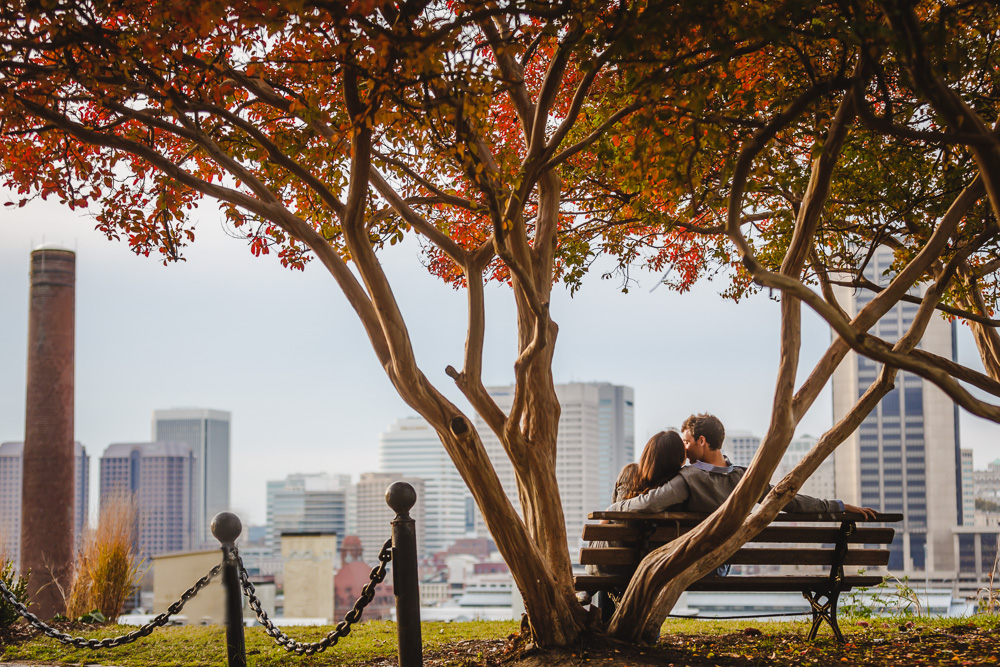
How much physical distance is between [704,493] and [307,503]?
126m

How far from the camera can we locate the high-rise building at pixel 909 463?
61844 mm

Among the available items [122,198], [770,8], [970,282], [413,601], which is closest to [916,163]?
[970,282]

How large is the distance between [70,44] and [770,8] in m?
2.60

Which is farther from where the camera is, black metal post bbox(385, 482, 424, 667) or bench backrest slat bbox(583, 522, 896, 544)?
bench backrest slat bbox(583, 522, 896, 544)

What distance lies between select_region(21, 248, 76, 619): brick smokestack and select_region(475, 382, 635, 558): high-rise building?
8247cm

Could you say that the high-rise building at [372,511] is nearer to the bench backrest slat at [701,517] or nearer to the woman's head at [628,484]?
the woman's head at [628,484]

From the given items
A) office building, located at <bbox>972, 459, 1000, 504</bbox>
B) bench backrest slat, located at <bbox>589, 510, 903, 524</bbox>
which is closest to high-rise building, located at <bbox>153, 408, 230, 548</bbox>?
office building, located at <bbox>972, 459, 1000, 504</bbox>

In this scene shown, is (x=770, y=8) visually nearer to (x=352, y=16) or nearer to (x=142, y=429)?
(x=352, y=16)

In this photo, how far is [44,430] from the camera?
9.92 meters

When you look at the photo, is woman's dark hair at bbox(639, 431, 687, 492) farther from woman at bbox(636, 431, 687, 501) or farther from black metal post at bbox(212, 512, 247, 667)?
black metal post at bbox(212, 512, 247, 667)

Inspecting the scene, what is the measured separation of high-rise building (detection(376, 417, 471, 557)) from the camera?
455 feet

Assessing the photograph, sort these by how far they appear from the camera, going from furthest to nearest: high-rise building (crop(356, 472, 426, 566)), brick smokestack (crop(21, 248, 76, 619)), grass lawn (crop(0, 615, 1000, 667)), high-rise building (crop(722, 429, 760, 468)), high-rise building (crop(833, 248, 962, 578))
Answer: high-rise building (crop(356, 472, 426, 566))
high-rise building (crop(722, 429, 760, 468))
high-rise building (crop(833, 248, 962, 578))
brick smokestack (crop(21, 248, 76, 619))
grass lawn (crop(0, 615, 1000, 667))

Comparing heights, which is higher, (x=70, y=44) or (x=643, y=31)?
(x=70, y=44)

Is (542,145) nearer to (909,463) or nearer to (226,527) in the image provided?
(226,527)
